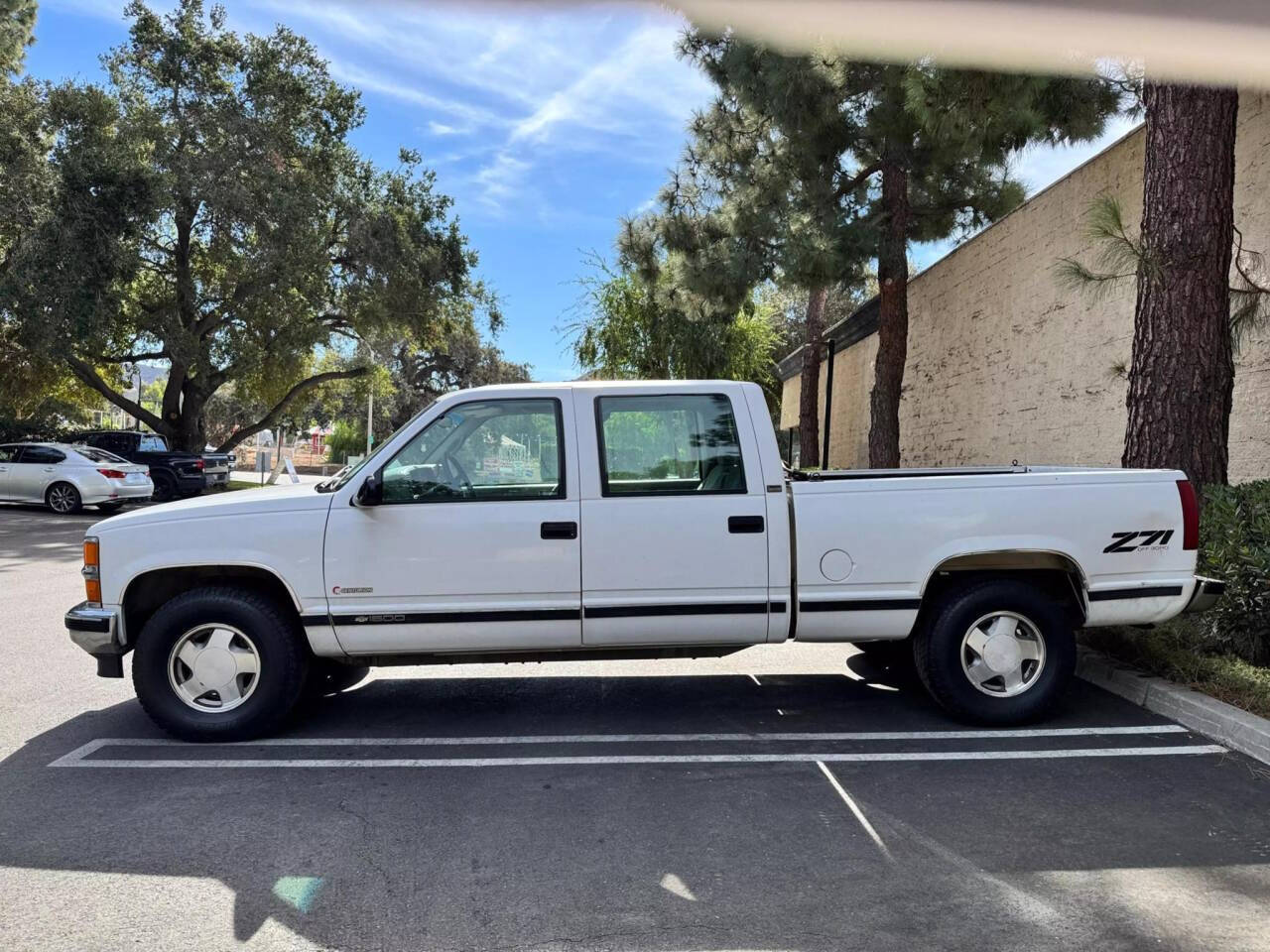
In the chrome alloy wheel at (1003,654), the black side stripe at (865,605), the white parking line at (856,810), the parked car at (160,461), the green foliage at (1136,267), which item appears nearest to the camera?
the white parking line at (856,810)

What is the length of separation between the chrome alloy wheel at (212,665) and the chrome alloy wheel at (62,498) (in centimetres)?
1740

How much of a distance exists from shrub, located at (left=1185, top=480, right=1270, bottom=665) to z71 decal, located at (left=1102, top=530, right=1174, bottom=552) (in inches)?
32.7

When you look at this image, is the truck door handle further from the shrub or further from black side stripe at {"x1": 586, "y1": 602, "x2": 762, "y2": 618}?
the shrub

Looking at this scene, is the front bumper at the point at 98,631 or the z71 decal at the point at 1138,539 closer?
the front bumper at the point at 98,631

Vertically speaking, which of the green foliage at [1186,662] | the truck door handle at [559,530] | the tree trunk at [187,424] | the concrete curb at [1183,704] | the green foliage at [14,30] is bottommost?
the concrete curb at [1183,704]

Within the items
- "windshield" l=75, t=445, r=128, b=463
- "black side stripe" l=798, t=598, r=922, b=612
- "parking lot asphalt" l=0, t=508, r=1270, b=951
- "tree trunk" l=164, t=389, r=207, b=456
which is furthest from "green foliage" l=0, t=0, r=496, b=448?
"black side stripe" l=798, t=598, r=922, b=612

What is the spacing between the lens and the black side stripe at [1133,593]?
5.10m

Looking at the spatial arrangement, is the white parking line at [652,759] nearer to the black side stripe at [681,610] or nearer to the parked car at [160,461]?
the black side stripe at [681,610]

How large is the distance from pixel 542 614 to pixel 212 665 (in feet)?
5.76

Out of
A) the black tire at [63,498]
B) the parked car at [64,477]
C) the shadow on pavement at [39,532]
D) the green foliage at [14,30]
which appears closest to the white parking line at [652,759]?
the shadow on pavement at [39,532]

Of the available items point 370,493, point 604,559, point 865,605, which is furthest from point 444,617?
point 865,605

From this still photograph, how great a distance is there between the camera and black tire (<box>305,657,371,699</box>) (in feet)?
17.8

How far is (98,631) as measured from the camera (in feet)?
15.9

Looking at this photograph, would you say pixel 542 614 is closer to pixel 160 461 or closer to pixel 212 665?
pixel 212 665
